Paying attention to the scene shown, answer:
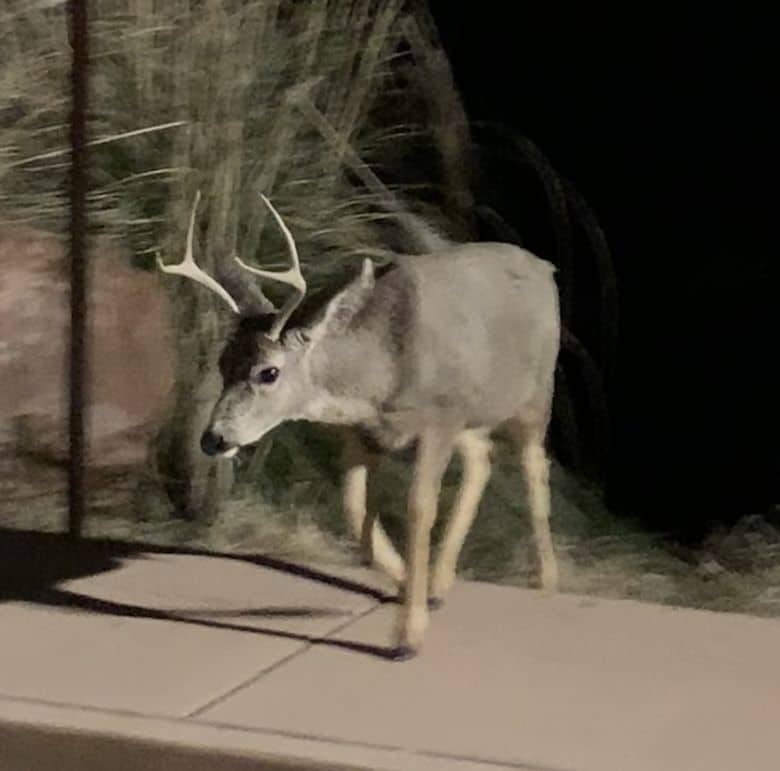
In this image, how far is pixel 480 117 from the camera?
129cm

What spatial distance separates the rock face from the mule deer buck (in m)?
0.30

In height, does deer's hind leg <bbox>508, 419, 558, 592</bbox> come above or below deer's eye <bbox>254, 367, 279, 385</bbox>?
below

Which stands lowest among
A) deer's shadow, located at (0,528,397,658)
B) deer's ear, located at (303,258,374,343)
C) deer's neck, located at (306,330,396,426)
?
deer's shadow, located at (0,528,397,658)

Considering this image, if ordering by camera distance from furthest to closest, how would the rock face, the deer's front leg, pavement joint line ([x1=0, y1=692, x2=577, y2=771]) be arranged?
the rock face → the deer's front leg → pavement joint line ([x1=0, y1=692, x2=577, y2=771])

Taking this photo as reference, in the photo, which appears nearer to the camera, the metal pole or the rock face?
the metal pole

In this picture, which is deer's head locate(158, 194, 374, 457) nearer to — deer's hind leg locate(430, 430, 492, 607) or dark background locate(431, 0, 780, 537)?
deer's hind leg locate(430, 430, 492, 607)

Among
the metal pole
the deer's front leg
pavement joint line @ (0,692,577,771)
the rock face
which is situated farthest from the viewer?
the rock face

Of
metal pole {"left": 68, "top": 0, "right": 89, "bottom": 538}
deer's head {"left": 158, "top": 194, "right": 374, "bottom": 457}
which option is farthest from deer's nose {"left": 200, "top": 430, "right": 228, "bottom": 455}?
metal pole {"left": 68, "top": 0, "right": 89, "bottom": 538}

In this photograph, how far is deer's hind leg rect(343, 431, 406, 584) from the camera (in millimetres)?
972

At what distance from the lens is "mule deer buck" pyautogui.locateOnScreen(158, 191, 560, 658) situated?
0.88 m

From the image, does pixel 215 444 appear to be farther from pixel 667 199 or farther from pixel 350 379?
pixel 667 199

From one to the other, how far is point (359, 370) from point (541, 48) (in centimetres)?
45

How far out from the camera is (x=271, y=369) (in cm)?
87

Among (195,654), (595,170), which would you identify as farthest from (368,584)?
(595,170)
